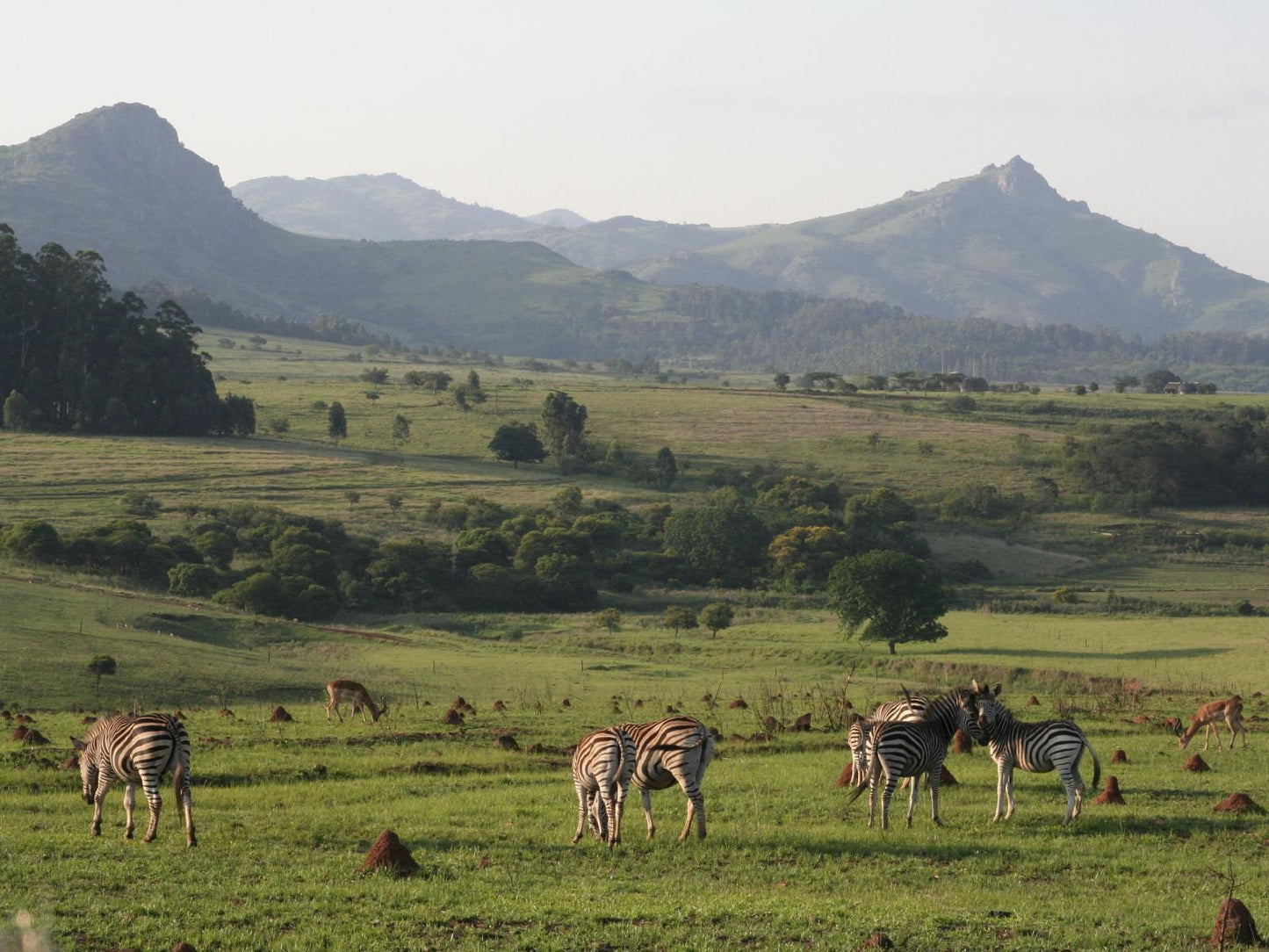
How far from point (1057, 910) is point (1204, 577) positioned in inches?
3158

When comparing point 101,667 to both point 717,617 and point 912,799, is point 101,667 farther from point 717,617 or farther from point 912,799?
point 717,617

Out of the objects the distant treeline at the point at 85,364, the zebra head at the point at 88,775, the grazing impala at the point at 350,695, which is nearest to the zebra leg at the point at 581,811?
the zebra head at the point at 88,775

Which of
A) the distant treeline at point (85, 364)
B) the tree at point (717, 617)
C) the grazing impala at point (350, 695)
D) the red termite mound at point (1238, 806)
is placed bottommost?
the tree at point (717, 617)

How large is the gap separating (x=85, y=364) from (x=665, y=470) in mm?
52745

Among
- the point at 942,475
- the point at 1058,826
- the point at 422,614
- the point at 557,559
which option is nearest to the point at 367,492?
the point at 557,559

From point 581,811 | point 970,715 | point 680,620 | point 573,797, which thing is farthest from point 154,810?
point 680,620

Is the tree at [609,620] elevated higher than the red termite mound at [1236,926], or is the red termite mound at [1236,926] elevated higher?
the red termite mound at [1236,926]

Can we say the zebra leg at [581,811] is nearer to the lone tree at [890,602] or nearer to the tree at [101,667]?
the tree at [101,667]

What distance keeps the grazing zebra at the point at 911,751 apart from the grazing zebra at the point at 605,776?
375 centimetres

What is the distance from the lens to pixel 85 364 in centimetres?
12375

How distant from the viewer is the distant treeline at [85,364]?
122 m

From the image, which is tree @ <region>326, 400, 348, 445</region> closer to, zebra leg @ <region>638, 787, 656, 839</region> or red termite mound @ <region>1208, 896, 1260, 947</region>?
zebra leg @ <region>638, 787, 656, 839</region>

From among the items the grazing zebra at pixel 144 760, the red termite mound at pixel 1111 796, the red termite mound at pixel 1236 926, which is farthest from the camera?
the red termite mound at pixel 1111 796

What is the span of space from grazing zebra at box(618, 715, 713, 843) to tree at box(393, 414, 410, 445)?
111105mm
